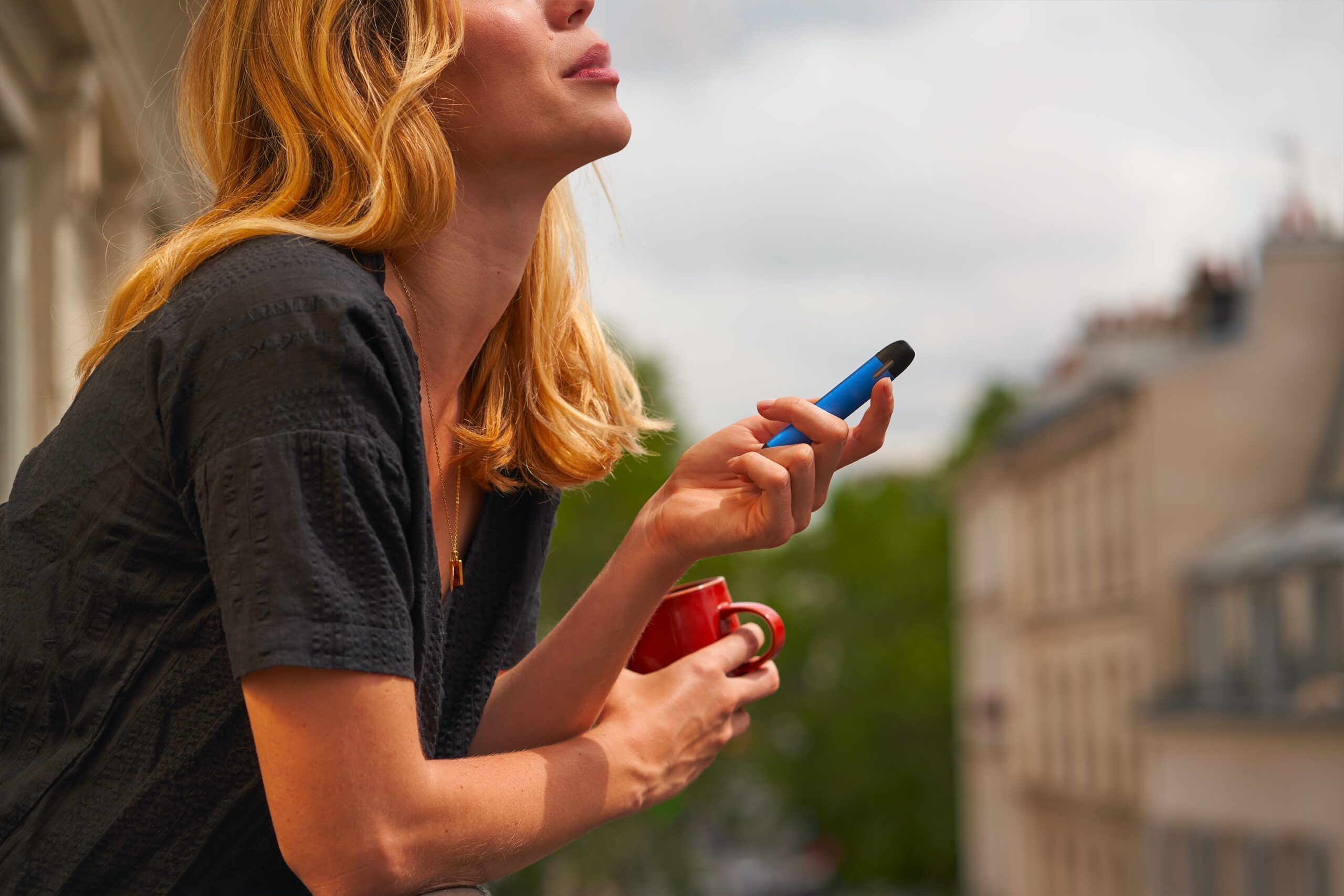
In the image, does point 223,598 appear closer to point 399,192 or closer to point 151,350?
point 151,350

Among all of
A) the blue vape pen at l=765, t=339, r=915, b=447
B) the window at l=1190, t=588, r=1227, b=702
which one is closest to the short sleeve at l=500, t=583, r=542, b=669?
the blue vape pen at l=765, t=339, r=915, b=447

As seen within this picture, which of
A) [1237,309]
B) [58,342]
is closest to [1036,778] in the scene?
[1237,309]

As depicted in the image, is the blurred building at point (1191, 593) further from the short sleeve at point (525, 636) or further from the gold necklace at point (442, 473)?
the gold necklace at point (442, 473)

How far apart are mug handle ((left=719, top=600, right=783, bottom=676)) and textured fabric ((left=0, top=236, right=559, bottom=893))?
1.93 ft

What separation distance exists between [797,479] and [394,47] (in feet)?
2.20

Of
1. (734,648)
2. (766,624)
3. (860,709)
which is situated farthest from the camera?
(860,709)

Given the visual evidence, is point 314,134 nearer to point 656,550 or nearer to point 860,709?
point 656,550

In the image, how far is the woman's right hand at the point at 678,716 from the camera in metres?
1.97

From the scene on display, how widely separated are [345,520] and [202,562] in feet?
0.66

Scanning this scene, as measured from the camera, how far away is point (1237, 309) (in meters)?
28.8

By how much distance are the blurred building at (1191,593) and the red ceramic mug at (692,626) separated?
1927 centimetres

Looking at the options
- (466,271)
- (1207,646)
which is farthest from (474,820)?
(1207,646)

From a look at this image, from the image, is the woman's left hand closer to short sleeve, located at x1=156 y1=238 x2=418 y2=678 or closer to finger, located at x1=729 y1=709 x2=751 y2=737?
finger, located at x1=729 y1=709 x2=751 y2=737

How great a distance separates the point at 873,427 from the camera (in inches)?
75.7
